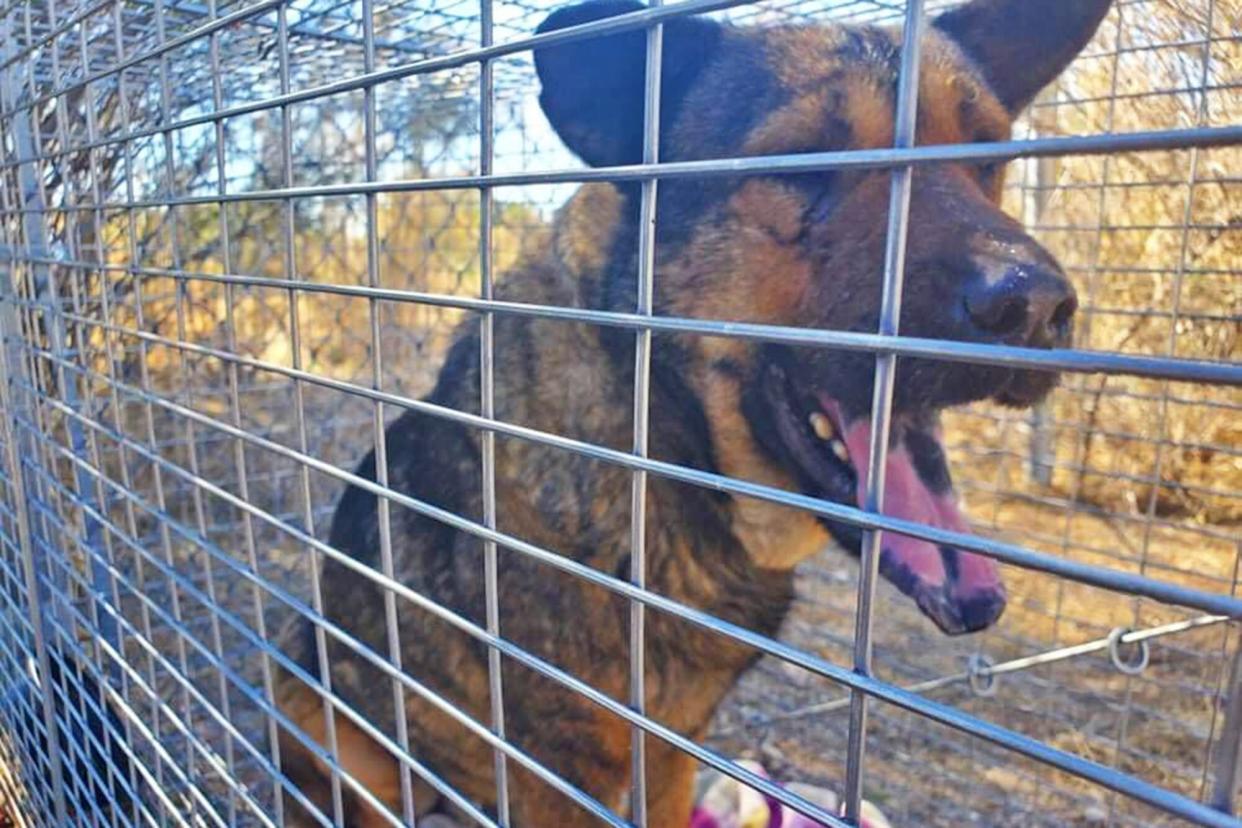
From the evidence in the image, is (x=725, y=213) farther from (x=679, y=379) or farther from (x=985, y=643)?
(x=985, y=643)

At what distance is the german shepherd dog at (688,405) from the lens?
1.25 metres

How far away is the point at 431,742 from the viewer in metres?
1.86

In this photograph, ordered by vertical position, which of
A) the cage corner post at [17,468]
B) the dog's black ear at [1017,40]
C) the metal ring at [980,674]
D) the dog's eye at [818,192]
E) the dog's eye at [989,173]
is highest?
the dog's black ear at [1017,40]

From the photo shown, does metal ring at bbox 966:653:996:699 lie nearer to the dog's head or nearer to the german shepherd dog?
the german shepherd dog

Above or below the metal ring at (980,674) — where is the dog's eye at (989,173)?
above

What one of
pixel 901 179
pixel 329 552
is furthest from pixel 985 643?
pixel 901 179

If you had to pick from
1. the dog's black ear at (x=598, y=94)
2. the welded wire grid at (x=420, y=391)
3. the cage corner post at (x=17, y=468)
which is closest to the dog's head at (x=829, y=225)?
the dog's black ear at (x=598, y=94)

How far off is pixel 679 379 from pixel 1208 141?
1.21 m

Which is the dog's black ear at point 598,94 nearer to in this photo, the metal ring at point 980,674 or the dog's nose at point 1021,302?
the dog's nose at point 1021,302

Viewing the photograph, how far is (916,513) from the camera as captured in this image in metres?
1.29

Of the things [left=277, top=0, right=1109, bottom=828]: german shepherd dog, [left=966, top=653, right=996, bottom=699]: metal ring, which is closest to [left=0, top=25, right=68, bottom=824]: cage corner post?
[left=277, top=0, right=1109, bottom=828]: german shepherd dog

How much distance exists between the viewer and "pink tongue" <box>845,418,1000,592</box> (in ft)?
3.87

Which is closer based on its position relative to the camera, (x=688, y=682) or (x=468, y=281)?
(x=688, y=682)

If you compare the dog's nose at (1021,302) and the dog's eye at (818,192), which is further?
the dog's eye at (818,192)
